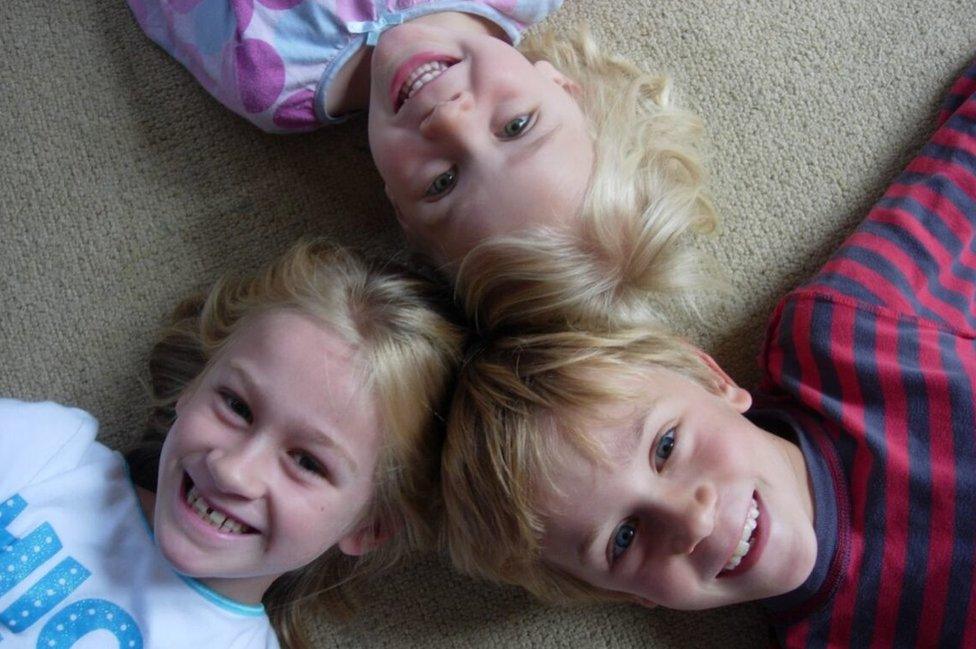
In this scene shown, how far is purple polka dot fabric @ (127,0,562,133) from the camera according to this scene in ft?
3.17

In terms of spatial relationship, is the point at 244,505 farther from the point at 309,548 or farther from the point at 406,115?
the point at 406,115

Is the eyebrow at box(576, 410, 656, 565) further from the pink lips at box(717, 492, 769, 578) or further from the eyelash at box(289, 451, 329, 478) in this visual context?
the eyelash at box(289, 451, 329, 478)

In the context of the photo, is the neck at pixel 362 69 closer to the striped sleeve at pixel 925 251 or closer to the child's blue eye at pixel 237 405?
the child's blue eye at pixel 237 405

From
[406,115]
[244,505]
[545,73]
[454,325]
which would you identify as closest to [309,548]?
[244,505]

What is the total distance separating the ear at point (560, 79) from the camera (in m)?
0.95

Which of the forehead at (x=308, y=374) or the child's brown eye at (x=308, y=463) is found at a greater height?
the forehead at (x=308, y=374)

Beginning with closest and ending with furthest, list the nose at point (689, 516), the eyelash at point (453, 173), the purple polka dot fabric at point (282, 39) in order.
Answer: the nose at point (689, 516) < the eyelash at point (453, 173) < the purple polka dot fabric at point (282, 39)

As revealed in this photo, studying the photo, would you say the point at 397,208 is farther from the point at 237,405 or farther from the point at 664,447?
the point at 664,447

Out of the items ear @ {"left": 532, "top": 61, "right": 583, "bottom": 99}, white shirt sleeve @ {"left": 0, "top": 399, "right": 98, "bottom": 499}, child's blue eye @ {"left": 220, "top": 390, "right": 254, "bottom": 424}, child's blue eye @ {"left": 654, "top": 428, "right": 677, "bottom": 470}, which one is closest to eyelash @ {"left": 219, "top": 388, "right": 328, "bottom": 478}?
child's blue eye @ {"left": 220, "top": 390, "right": 254, "bottom": 424}

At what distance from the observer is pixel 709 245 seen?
3.40 feet

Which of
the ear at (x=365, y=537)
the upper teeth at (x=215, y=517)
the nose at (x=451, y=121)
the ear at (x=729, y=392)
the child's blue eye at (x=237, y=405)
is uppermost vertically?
the nose at (x=451, y=121)

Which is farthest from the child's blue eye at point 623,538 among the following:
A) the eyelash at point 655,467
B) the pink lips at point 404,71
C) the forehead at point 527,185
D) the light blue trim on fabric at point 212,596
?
the pink lips at point 404,71

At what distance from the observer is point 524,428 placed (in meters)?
0.78

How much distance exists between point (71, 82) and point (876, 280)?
1026mm
